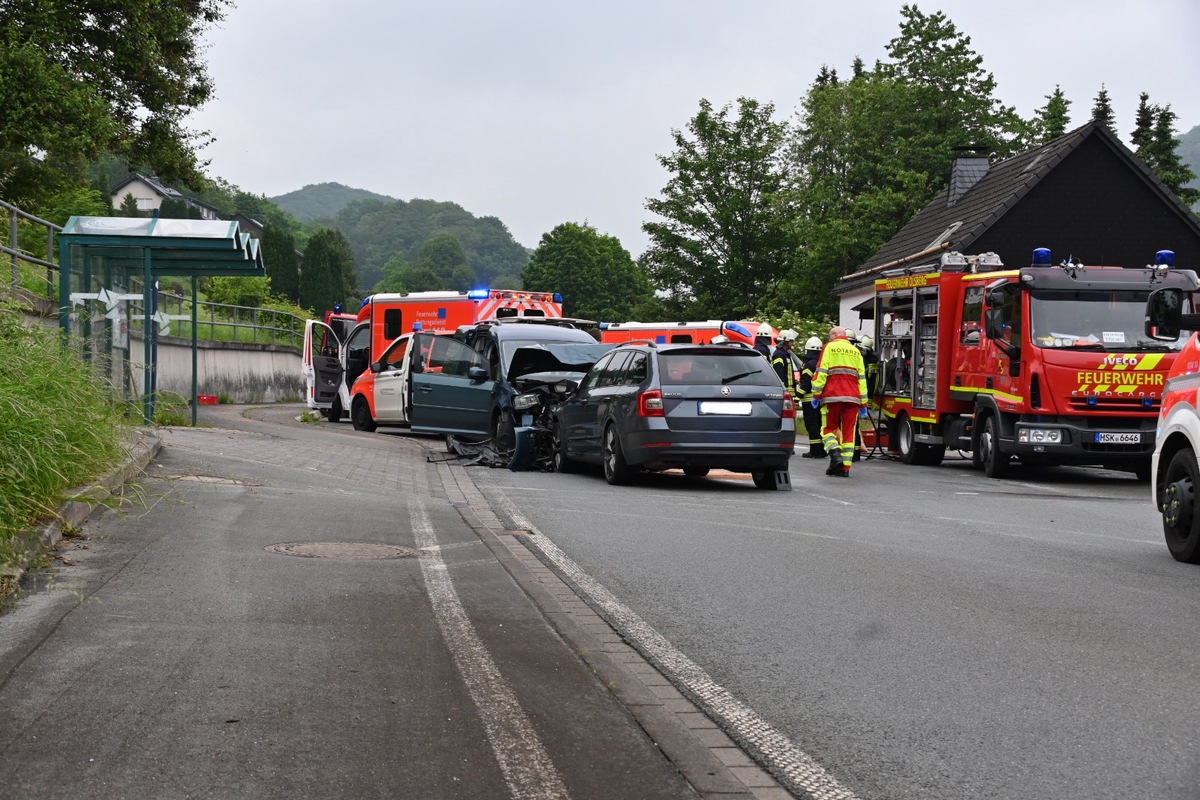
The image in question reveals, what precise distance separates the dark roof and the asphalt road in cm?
2809

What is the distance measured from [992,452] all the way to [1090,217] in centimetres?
2528

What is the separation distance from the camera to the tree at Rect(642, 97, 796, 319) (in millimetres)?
76125

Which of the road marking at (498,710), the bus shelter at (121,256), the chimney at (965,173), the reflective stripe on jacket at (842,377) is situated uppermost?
the chimney at (965,173)

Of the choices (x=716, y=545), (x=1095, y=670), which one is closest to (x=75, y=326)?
(x=716, y=545)

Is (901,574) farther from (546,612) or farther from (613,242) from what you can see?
(613,242)

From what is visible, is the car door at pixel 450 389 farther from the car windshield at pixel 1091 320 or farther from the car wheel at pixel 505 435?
the car windshield at pixel 1091 320

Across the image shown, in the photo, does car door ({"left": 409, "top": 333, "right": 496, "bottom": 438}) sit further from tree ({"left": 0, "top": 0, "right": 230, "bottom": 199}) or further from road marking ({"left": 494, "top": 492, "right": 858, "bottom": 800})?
road marking ({"left": 494, "top": 492, "right": 858, "bottom": 800})

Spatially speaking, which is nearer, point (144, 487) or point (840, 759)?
point (840, 759)

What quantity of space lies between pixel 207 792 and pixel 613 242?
12752cm

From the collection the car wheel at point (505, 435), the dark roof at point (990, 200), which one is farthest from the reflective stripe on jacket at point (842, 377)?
the dark roof at point (990, 200)

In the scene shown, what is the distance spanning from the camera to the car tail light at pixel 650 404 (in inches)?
588

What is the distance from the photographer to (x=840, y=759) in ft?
15.8

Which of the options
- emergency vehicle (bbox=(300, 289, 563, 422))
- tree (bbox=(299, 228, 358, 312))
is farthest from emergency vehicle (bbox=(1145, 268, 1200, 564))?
tree (bbox=(299, 228, 358, 312))

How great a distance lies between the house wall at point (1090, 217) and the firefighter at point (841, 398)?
24624mm
